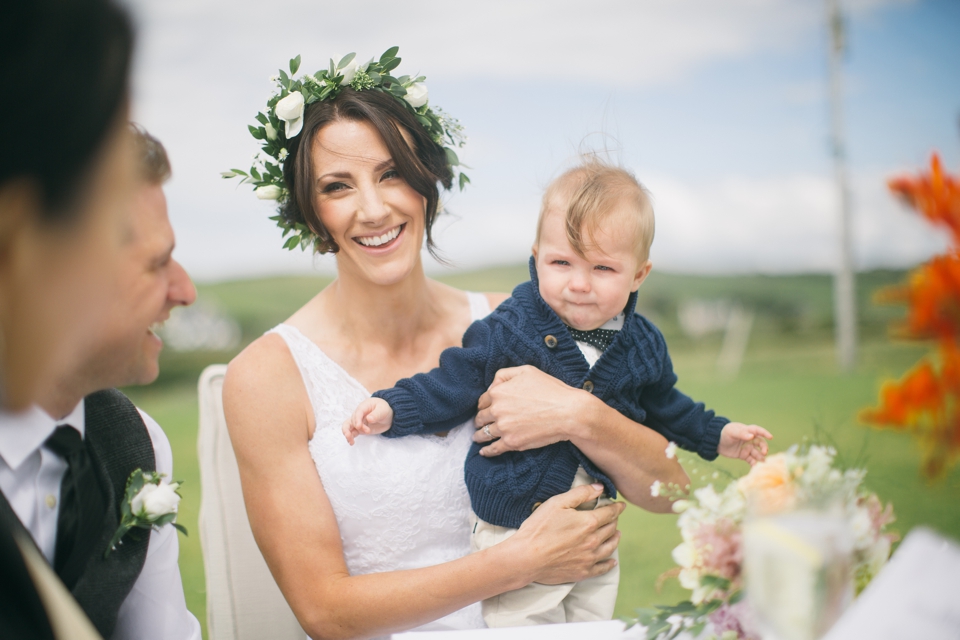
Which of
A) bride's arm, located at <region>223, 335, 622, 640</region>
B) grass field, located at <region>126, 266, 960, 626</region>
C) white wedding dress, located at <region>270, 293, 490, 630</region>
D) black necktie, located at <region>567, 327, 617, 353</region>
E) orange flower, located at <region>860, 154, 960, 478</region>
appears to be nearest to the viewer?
orange flower, located at <region>860, 154, 960, 478</region>

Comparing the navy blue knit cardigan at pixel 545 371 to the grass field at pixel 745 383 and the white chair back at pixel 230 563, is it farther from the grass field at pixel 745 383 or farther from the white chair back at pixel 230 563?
the white chair back at pixel 230 563

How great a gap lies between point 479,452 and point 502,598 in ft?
1.41

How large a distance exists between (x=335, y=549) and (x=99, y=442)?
70cm

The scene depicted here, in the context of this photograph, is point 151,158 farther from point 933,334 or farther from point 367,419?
point 933,334

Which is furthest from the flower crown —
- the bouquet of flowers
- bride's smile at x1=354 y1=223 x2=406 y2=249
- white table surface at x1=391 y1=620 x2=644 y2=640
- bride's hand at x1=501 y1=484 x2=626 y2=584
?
the bouquet of flowers

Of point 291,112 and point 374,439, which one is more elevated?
point 291,112

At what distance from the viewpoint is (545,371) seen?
2.17m

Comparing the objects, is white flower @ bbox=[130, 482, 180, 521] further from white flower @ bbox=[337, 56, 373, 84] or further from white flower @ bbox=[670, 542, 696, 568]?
white flower @ bbox=[337, 56, 373, 84]

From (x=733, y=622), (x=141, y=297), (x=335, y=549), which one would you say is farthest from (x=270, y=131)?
(x=733, y=622)

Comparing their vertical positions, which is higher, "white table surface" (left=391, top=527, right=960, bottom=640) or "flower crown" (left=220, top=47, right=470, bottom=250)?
"flower crown" (left=220, top=47, right=470, bottom=250)

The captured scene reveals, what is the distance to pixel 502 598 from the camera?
2047 mm

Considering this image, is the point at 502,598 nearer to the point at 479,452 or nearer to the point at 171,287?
the point at 479,452

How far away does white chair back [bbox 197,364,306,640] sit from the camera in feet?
8.00

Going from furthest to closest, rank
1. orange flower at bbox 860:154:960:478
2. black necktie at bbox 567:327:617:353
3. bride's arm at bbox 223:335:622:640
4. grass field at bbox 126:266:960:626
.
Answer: grass field at bbox 126:266:960:626 → black necktie at bbox 567:327:617:353 → bride's arm at bbox 223:335:622:640 → orange flower at bbox 860:154:960:478
